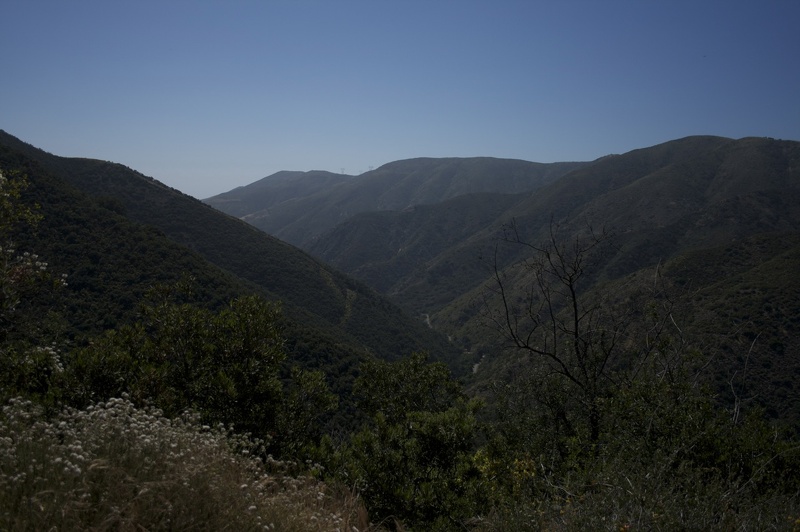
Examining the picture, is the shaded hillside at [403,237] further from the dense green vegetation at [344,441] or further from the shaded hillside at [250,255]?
the dense green vegetation at [344,441]

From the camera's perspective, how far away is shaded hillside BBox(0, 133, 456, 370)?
55.8 metres

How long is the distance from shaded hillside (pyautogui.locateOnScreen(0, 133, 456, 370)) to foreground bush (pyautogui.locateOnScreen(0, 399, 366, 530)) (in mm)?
47687

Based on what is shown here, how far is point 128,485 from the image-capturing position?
3398 millimetres

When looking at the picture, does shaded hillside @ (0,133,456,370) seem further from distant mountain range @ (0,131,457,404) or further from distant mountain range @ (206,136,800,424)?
distant mountain range @ (206,136,800,424)

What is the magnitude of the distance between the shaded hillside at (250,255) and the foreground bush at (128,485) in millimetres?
47687

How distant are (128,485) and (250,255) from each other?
58497mm

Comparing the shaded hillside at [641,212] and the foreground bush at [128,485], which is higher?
the shaded hillside at [641,212]

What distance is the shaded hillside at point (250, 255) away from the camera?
183 ft

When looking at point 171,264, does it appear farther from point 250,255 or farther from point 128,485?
point 128,485

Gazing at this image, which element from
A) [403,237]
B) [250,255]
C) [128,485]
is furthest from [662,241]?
[403,237]

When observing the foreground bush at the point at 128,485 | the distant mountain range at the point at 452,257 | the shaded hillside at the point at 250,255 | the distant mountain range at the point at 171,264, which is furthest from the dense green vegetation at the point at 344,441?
the shaded hillside at the point at 250,255

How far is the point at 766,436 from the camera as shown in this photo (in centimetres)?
737

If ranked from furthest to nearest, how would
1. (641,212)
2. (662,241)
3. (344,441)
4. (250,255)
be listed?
1. (641,212)
2. (662,241)
3. (250,255)
4. (344,441)

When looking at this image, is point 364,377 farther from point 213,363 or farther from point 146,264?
point 146,264
